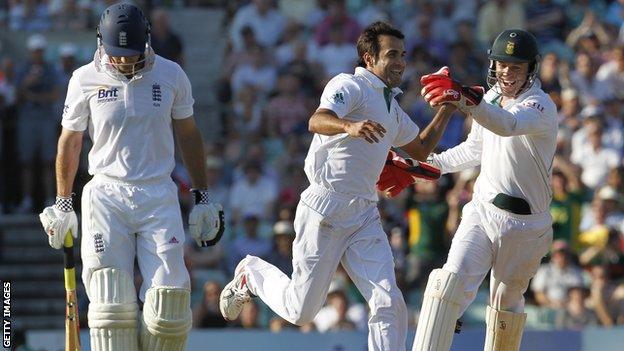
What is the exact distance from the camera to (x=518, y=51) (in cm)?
941

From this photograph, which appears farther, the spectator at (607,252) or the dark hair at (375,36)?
the spectator at (607,252)

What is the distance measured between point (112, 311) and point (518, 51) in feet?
9.16

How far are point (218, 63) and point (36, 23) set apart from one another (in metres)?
1.97

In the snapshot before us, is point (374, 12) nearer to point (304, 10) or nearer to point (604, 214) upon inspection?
point (304, 10)

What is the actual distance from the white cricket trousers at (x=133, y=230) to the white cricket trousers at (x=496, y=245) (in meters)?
1.66

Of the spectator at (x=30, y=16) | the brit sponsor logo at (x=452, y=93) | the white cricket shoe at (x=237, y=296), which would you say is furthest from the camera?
the spectator at (x=30, y=16)

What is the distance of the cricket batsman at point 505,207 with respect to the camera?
941 centimetres

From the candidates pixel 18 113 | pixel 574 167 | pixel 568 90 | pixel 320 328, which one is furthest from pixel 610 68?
pixel 18 113

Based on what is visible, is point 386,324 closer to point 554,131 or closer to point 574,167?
point 554,131

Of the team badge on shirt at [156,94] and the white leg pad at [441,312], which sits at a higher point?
the team badge on shirt at [156,94]

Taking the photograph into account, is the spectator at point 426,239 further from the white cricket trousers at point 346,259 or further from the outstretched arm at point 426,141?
the white cricket trousers at point 346,259

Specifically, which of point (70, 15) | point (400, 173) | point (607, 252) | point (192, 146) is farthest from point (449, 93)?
point (70, 15)

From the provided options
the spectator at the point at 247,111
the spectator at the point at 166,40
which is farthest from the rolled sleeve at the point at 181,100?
the spectator at the point at 166,40

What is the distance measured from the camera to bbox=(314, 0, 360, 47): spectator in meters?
16.9
